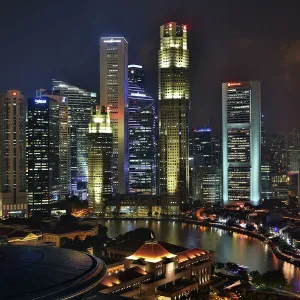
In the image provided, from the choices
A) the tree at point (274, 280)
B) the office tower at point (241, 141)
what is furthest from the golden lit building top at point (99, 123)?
the tree at point (274, 280)

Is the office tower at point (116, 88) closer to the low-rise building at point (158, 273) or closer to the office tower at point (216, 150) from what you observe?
the office tower at point (216, 150)

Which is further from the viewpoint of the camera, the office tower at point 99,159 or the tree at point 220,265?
the office tower at point 99,159

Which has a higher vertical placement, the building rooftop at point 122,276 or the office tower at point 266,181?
the office tower at point 266,181

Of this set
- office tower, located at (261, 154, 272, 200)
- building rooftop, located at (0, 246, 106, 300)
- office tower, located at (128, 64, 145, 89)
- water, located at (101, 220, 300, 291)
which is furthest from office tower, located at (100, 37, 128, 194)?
building rooftop, located at (0, 246, 106, 300)

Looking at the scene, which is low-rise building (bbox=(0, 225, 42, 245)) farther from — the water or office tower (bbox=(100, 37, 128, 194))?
office tower (bbox=(100, 37, 128, 194))

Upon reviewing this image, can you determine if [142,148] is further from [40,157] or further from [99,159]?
[40,157]

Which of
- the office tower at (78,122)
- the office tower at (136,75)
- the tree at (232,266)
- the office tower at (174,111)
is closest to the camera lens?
the tree at (232,266)

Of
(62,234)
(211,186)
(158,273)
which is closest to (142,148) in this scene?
(211,186)
